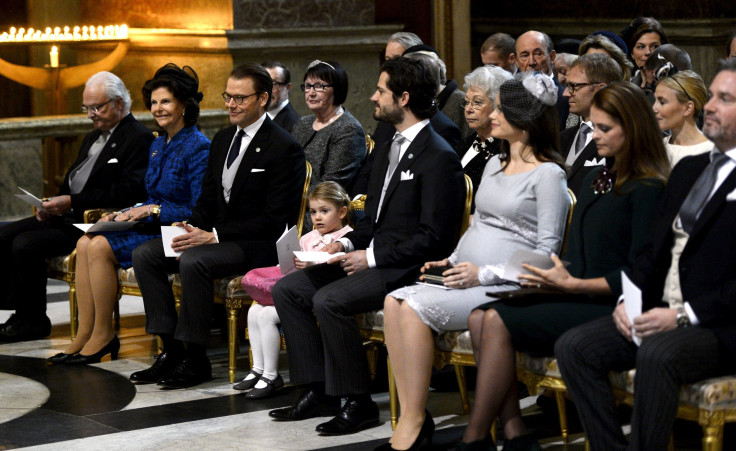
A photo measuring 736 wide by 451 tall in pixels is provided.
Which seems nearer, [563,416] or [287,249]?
[563,416]

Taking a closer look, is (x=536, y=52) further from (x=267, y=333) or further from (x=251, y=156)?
(x=267, y=333)

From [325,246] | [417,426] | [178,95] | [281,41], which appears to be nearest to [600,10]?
[281,41]

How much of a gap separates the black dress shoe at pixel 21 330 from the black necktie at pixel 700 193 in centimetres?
401

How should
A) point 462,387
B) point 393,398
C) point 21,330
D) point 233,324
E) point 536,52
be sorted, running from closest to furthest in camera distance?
point 393,398, point 462,387, point 233,324, point 21,330, point 536,52

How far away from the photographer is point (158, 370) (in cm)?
552

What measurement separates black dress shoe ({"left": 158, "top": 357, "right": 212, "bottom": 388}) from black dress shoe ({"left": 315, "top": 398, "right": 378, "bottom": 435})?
1.04 metres

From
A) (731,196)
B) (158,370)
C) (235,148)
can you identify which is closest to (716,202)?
(731,196)

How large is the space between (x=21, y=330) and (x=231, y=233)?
5.41 ft

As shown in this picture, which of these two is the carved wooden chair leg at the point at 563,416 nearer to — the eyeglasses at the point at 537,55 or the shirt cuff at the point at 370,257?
the shirt cuff at the point at 370,257

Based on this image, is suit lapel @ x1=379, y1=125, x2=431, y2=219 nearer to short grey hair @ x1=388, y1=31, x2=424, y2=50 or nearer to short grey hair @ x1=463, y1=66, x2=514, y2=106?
short grey hair @ x1=463, y1=66, x2=514, y2=106

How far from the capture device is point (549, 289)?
152 inches

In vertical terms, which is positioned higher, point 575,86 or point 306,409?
point 575,86

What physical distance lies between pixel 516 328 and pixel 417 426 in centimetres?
58

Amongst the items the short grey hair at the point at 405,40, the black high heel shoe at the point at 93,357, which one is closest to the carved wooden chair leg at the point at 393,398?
the black high heel shoe at the point at 93,357
